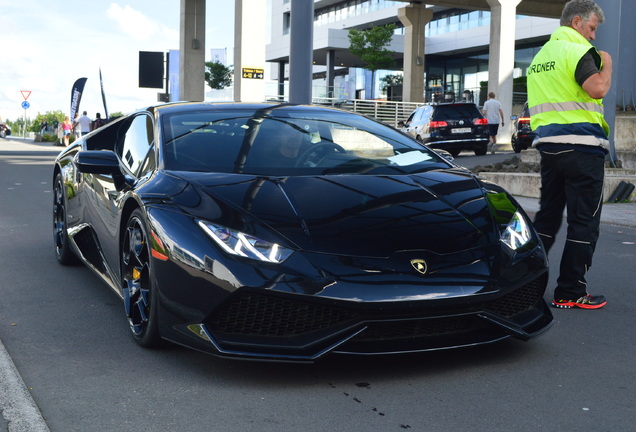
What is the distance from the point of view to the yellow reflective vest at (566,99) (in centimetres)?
498

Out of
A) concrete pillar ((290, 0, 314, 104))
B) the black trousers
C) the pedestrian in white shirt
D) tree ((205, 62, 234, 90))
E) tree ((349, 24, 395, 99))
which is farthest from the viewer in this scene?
tree ((205, 62, 234, 90))

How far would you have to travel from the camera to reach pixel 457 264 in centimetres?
360

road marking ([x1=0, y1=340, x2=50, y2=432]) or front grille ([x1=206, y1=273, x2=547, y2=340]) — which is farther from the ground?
front grille ([x1=206, y1=273, x2=547, y2=340])

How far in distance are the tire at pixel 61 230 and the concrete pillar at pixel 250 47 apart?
76.1ft

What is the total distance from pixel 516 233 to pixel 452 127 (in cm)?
1985

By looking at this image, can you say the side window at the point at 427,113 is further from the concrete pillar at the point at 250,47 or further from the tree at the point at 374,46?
the tree at the point at 374,46

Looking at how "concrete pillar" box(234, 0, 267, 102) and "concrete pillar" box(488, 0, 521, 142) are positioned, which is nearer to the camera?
"concrete pillar" box(234, 0, 267, 102)

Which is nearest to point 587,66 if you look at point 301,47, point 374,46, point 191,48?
point 301,47

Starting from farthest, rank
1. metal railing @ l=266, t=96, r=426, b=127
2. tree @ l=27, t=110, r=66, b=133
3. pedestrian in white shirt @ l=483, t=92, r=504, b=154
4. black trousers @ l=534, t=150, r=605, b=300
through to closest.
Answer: tree @ l=27, t=110, r=66, b=133 < metal railing @ l=266, t=96, r=426, b=127 < pedestrian in white shirt @ l=483, t=92, r=504, b=154 < black trousers @ l=534, t=150, r=605, b=300

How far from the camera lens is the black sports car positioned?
3.46m

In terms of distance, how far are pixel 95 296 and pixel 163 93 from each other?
3098 cm

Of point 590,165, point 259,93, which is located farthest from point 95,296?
point 259,93

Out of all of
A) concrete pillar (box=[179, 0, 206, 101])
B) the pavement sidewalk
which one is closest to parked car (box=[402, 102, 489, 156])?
the pavement sidewalk

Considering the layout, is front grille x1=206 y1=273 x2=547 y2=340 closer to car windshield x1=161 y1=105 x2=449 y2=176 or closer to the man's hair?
car windshield x1=161 y1=105 x2=449 y2=176
